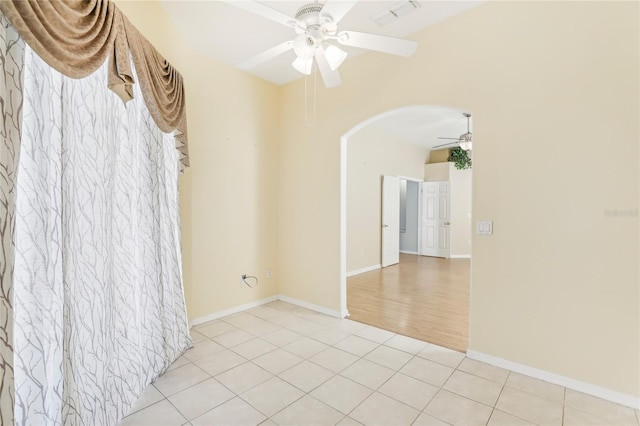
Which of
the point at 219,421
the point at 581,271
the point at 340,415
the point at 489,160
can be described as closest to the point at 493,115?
the point at 489,160

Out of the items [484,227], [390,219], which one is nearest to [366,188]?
[390,219]

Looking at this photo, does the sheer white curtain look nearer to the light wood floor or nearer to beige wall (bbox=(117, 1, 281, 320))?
beige wall (bbox=(117, 1, 281, 320))

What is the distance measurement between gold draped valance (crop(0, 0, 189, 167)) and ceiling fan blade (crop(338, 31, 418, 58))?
1345 millimetres

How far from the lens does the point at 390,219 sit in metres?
6.77

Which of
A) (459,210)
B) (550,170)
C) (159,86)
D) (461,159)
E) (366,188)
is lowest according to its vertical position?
(459,210)

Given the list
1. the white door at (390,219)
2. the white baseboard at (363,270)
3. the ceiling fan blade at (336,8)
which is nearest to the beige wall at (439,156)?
the white door at (390,219)

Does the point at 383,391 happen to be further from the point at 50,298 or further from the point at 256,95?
the point at 256,95

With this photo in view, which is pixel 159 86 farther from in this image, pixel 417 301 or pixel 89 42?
pixel 417 301

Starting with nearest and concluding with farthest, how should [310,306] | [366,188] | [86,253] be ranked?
1. [86,253]
2. [310,306]
3. [366,188]

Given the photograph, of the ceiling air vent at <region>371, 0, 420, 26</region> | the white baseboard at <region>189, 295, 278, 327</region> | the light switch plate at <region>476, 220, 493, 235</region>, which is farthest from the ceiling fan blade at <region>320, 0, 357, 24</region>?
the white baseboard at <region>189, 295, 278, 327</region>

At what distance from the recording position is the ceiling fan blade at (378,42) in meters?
1.85

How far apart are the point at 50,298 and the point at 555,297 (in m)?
3.20

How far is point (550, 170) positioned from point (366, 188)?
159 inches

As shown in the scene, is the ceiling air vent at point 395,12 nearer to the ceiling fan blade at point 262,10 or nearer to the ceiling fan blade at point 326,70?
the ceiling fan blade at point 326,70
